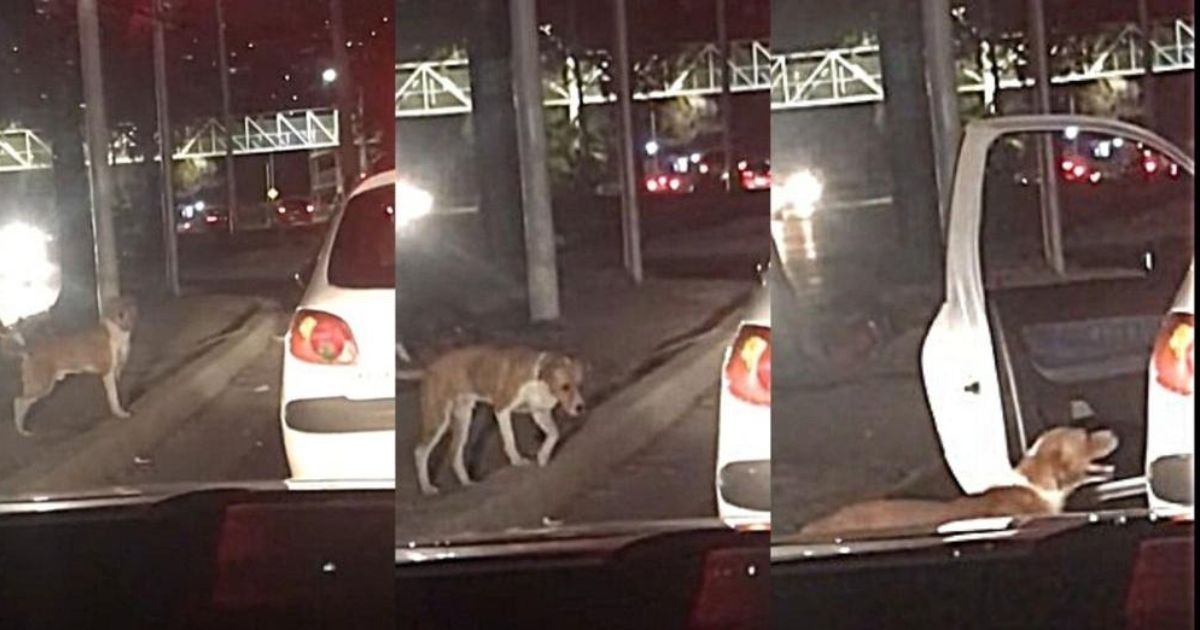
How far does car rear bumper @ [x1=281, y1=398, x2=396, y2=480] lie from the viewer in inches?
102

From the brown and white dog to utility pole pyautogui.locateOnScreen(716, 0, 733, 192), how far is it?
36 cm

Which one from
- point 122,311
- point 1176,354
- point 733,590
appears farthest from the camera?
point 122,311

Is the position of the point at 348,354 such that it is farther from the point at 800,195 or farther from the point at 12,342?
→ the point at 800,195

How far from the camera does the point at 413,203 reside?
2.50 metres

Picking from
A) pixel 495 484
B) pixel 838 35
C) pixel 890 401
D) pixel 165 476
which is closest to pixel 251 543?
pixel 165 476

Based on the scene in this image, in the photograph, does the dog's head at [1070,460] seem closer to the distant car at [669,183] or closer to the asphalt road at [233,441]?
the distant car at [669,183]

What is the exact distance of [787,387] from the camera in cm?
242

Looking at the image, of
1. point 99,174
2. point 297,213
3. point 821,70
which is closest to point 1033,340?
point 821,70

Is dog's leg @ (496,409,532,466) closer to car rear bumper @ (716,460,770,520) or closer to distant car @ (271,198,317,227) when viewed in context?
car rear bumper @ (716,460,770,520)

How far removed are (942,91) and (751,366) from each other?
0.47 metres

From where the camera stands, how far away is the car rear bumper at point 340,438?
259cm

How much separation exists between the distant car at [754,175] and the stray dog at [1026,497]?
47 cm

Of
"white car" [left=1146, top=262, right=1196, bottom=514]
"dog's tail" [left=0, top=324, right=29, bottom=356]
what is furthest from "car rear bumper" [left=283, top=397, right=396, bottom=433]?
"white car" [left=1146, top=262, right=1196, bottom=514]

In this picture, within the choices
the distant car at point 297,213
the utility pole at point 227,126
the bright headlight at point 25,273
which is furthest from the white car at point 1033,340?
the bright headlight at point 25,273
